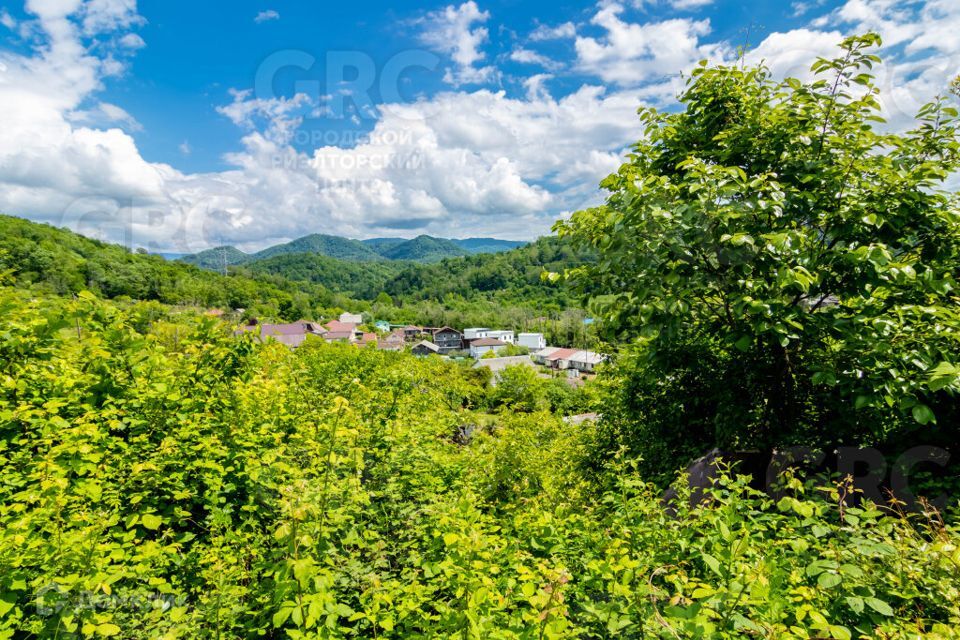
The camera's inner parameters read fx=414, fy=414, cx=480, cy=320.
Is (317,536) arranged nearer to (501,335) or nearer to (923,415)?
(923,415)

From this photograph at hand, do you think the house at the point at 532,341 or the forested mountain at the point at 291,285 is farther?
the house at the point at 532,341

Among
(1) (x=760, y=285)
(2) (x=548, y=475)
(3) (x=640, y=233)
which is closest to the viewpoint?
(1) (x=760, y=285)

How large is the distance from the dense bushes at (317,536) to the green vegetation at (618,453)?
2 centimetres

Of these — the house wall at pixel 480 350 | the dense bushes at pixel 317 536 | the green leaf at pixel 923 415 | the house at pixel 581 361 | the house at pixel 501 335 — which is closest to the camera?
the dense bushes at pixel 317 536

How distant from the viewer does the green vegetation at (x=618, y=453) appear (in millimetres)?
1887

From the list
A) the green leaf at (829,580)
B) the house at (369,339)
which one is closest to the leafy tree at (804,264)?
the green leaf at (829,580)

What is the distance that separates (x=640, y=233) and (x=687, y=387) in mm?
2436

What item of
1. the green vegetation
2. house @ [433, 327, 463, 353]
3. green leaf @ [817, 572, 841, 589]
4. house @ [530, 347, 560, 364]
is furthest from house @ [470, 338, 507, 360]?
green leaf @ [817, 572, 841, 589]

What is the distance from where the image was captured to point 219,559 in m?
2.55

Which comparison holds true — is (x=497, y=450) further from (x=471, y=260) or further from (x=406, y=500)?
(x=471, y=260)

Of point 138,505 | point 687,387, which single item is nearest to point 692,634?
point 138,505

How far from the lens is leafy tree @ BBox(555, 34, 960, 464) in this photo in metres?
3.23

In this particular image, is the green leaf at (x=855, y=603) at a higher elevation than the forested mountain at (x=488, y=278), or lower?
lower

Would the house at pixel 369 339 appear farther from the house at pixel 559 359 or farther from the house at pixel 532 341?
the house at pixel 532 341
